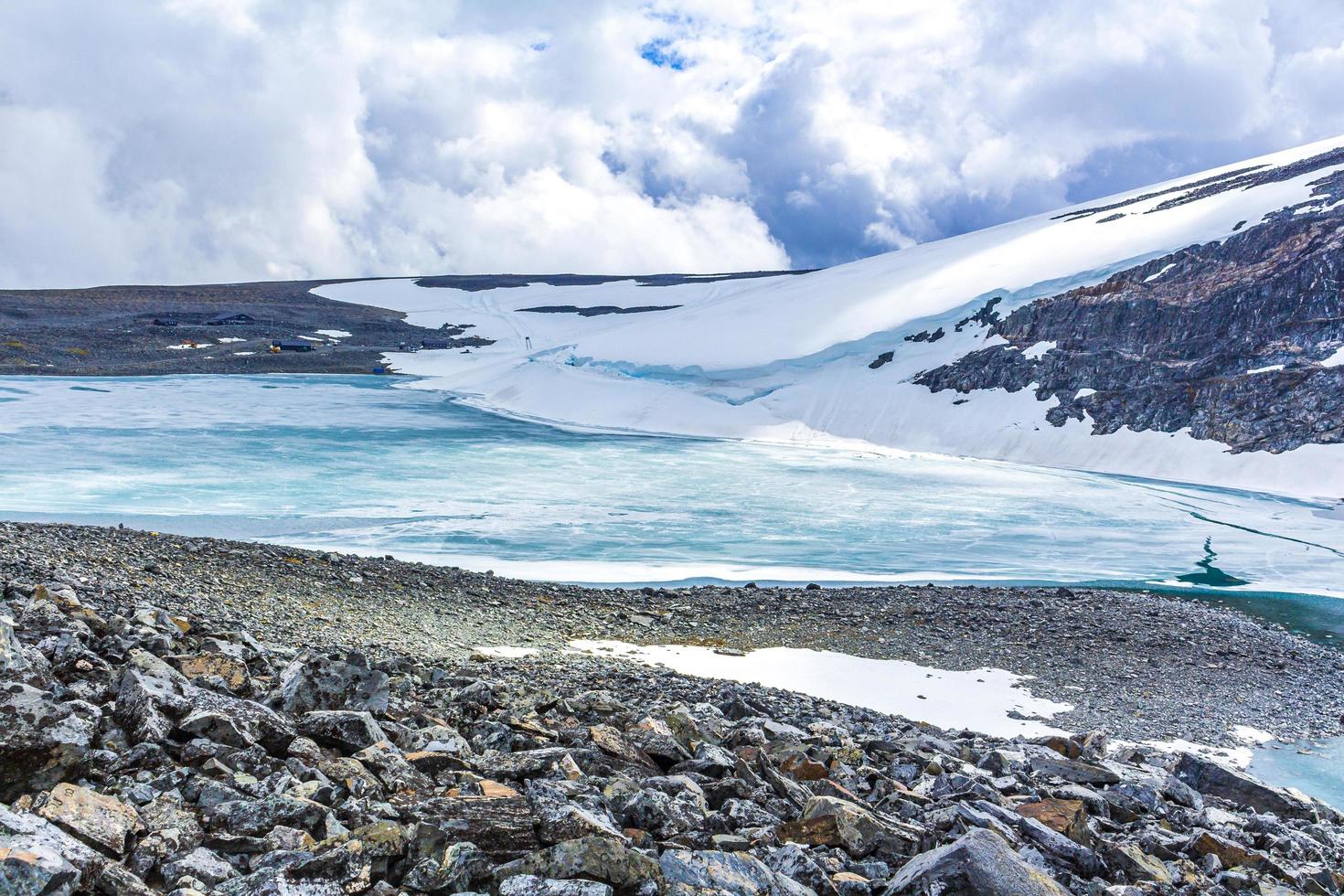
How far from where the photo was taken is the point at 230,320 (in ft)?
261

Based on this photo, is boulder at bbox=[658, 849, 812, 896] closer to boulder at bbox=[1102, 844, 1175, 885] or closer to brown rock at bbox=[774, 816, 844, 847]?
brown rock at bbox=[774, 816, 844, 847]

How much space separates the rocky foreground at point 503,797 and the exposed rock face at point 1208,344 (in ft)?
112

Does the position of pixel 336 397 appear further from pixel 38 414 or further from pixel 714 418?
pixel 714 418

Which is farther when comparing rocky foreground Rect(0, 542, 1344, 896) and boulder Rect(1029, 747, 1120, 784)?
boulder Rect(1029, 747, 1120, 784)

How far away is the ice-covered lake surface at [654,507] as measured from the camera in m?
17.9

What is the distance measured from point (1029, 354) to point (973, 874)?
133 ft

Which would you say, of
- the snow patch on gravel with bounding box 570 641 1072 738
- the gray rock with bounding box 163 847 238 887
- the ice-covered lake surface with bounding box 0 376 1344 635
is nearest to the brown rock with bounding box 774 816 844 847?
the gray rock with bounding box 163 847 238 887

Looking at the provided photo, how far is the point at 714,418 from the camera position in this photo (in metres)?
42.9

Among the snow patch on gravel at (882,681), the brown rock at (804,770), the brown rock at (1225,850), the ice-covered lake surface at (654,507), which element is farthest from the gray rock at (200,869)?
the ice-covered lake surface at (654,507)

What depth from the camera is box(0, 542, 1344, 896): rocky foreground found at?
3.18 m

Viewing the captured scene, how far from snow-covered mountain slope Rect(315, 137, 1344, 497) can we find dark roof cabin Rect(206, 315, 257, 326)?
107 feet

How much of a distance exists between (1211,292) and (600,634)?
3682 cm

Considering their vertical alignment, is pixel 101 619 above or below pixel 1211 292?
below

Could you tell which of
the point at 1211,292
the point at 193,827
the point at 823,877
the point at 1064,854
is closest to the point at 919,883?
the point at 823,877
